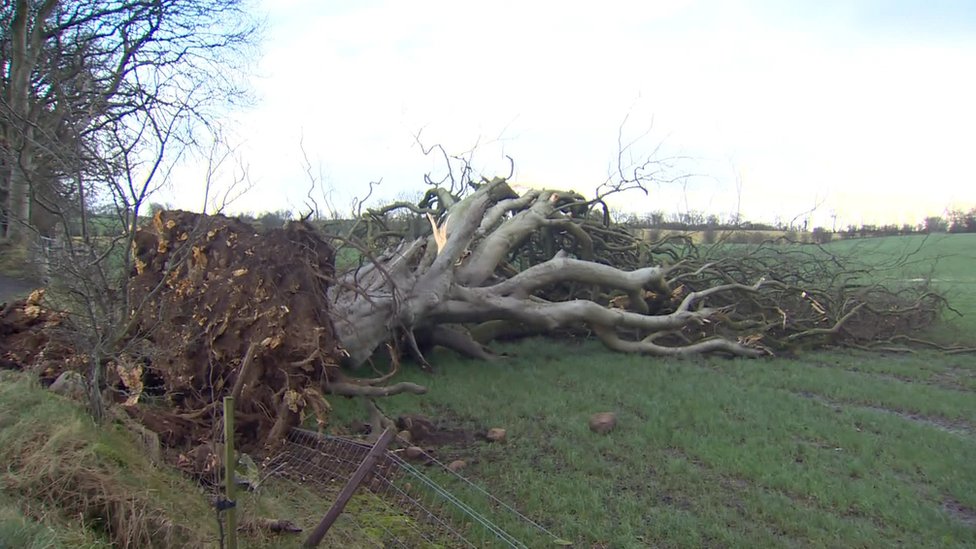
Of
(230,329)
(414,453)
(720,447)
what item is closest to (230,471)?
(414,453)

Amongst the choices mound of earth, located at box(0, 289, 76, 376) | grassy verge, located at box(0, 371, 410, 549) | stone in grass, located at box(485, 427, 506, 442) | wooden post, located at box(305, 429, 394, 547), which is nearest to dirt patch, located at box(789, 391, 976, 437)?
stone in grass, located at box(485, 427, 506, 442)

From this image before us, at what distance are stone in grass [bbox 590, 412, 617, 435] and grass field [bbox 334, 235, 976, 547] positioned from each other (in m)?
0.11

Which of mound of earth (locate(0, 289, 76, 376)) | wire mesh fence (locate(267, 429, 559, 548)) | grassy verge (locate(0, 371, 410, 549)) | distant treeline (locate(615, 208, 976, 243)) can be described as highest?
distant treeline (locate(615, 208, 976, 243))

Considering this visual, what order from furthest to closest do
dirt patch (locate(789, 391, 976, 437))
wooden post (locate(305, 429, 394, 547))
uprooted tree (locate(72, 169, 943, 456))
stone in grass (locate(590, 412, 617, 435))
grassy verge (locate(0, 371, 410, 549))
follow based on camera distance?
dirt patch (locate(789, 391, 976, 437)), stone in grass (locate(590, 412, 617, 435)), uprooted tree (locate(72, 169, 943, 456)), wooden post (locate(305, 429, 394, 547)), grassy verge (locate(0, 371, 410, 549))

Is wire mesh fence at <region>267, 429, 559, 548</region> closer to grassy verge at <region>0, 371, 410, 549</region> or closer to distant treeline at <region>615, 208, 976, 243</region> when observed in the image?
grassy verge at <region>0, 371, 410, 549</region>

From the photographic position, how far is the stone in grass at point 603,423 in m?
6.09

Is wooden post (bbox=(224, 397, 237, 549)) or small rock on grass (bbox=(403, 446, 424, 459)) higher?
wooden post (bbox=(224, 397, 237, 549))

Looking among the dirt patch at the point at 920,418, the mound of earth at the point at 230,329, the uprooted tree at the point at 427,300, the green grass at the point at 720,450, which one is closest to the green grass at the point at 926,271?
the uprooted tree at the point at 427,300

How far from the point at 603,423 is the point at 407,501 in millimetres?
2164

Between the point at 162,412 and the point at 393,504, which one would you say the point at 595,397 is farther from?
the point at 162,412

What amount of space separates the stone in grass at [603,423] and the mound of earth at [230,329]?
2214 millimetres

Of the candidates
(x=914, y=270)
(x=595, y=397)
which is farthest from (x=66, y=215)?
(x=914, y=270)

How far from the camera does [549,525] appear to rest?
14.1ft

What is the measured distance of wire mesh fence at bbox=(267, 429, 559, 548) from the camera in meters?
4.00
